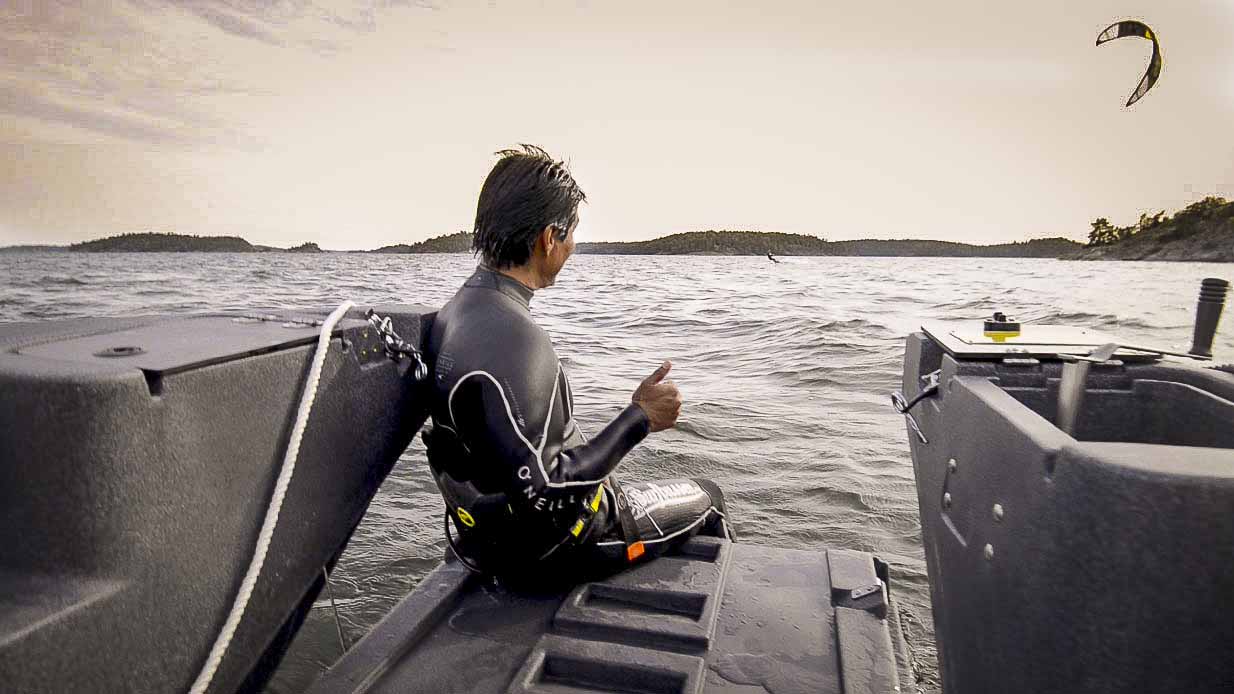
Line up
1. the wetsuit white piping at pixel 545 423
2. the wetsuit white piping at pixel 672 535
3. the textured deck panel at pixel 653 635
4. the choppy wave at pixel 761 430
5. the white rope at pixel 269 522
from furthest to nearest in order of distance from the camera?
the choppy wave at pixel 761 430, the wetsuit white piping at pixel 672 535, the wetsuit white piping at pixel 545 423, the textured deck panel at pixel 653 635, the white rope at pixel 269 522

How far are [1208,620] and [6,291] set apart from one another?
3164 centimetres

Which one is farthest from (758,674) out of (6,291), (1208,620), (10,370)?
(6,291)

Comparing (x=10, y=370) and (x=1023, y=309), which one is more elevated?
(x=10, y=370)

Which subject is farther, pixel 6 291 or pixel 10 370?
pixel 6 291

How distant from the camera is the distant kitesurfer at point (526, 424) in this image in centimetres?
229

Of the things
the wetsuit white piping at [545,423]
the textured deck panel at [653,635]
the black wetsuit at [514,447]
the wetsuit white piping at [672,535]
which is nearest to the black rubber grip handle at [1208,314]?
the textured deck panel at [653,635]

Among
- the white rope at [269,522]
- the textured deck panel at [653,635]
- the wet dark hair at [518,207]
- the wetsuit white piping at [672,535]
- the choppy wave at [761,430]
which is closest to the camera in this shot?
the white rope at [269,522]

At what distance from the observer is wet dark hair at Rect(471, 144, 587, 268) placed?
Result: 271 centimetres

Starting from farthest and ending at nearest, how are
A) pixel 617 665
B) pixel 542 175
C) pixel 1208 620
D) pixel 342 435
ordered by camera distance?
pixel 542 175 < pixel 342 435 < pixel 617 665 < pixel 1208 620

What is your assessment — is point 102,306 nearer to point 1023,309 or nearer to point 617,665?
point 617,665

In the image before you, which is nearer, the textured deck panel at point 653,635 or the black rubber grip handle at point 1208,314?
the textured deck panel at point 653,635

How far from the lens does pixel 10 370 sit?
1.29m

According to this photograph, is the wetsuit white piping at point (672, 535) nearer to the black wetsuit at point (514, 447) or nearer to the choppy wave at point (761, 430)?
the black wetsuit at point (514, 447)

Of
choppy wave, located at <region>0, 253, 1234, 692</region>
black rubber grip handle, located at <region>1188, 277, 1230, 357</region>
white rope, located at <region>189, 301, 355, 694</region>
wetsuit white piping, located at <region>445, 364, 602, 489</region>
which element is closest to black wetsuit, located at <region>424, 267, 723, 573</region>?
wetsuit white piping, located at <region>445, 364, 602, 489</region>
